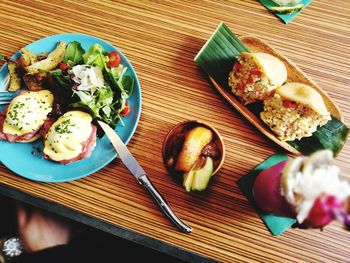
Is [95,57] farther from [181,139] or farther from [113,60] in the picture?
[181,139]

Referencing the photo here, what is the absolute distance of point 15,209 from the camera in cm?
170

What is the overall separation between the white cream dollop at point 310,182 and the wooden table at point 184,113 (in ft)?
1.22

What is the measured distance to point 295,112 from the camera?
4.12 ft

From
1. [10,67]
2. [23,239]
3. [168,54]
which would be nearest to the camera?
[10,67]

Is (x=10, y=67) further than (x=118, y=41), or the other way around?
(x=118, y=41)

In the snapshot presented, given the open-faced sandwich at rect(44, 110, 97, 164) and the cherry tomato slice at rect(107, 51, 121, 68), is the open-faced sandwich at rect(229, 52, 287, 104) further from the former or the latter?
the open-faced sandwich at rect(44, 110, 97, 164)

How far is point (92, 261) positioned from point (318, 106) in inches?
46.1

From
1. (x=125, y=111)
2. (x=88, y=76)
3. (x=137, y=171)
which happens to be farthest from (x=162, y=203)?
(x=88, y=76)

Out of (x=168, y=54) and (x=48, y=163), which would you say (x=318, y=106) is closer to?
(x=168, y=54)

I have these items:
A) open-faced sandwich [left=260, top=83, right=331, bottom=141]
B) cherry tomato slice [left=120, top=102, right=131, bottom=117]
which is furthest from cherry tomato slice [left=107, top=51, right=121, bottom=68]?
open-faced sandwich [left=260, top=83, right=331, bottom=141]

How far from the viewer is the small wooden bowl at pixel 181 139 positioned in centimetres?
123

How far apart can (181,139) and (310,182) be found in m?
0.51

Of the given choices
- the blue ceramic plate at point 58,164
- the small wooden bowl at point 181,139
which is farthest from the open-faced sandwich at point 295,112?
the blue ceramic plate at point 58,164

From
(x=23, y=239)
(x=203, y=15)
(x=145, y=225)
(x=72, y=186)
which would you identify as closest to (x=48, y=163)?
(x=72, y=186)
